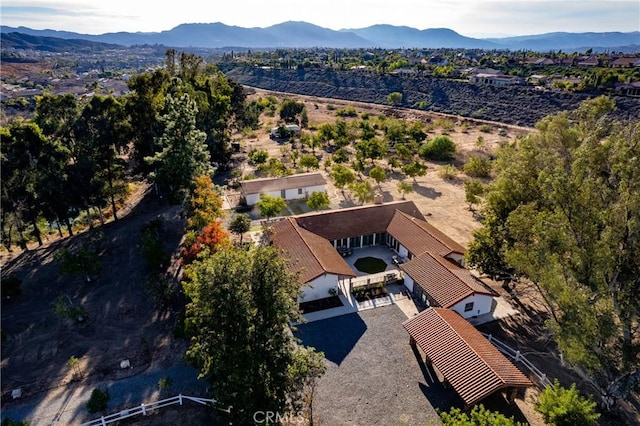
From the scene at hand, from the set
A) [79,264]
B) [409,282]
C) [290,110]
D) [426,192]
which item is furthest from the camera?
[290,110]

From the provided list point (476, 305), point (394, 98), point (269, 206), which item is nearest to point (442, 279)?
point (476, 305)

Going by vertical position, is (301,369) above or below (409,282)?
above

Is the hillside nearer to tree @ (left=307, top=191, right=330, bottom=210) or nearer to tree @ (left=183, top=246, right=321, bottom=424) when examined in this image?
tree @ (left=307, top=191, right=330, bottom=210)

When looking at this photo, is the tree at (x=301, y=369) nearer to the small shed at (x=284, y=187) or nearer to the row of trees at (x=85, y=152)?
the row of trees at (x=85, y=152)

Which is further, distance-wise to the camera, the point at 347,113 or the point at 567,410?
the point at 347,113

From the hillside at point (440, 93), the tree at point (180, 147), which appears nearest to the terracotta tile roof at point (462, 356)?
the tree at point (180, 147)

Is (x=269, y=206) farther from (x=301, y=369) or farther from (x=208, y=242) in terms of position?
(x=301, y=369)
